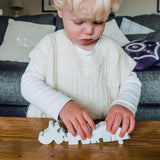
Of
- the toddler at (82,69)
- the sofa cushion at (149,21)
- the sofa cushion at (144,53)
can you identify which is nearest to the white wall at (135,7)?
the sofa cushion at (149,21)

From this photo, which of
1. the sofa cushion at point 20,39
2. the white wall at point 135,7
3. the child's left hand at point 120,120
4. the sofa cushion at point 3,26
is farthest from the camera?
the white wall at point 135,7

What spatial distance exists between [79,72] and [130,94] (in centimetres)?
22

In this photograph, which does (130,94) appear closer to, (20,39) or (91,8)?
(91,8)

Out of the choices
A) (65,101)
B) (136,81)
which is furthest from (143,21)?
(65,101)

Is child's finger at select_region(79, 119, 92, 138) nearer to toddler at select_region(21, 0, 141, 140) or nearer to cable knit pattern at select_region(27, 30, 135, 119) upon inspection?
toddler at select_region(21, 0, 141, 140)

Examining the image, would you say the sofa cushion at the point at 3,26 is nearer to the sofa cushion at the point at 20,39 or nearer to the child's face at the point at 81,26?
the sofa cushion at the point at 20,39

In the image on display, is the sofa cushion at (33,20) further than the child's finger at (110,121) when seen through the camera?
Yes

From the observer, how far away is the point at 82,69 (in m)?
0.87

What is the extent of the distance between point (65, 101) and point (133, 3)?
3639 mm

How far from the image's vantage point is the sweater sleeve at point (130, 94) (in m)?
0.69

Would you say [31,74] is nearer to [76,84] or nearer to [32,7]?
[76,84]

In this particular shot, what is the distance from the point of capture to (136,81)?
34.0 inches

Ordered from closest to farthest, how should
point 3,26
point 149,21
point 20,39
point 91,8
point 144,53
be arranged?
1. point 91,8
2. point 144,53
3. point 20,39
4. point 149,21
5. point 3,26

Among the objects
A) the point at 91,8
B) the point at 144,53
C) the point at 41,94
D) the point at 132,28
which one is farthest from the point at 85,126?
the point at 132,28
